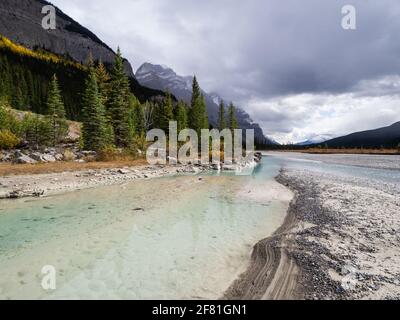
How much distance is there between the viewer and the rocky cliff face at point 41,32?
14300 cm

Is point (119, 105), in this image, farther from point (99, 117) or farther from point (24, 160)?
point (24, 160)

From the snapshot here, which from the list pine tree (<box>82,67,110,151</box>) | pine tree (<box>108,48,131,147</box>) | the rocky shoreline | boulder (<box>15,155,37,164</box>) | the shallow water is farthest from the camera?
pine tree (<box>108,48,131,147</box>)

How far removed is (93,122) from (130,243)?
30856 mm

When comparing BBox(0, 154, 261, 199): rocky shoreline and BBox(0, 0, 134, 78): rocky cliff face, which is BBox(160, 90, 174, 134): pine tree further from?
BBox(0, 0, 134, 78): rocky cliff face

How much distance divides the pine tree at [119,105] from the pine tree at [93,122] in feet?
12.7

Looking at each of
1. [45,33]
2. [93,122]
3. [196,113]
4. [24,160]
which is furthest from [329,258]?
[45,33]

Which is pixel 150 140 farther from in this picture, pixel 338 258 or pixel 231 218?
pixel 338 258

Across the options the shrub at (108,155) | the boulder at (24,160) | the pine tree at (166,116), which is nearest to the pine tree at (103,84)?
the shrub at (108,155)

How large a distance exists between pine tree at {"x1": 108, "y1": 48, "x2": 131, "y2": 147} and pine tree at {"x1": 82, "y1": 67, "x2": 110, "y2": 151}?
3.87m

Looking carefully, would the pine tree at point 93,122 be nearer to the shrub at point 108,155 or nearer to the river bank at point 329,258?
the shrub at point 108,155

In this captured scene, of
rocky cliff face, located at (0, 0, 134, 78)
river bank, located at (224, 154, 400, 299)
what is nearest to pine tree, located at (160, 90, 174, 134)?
river bank, located at (224, 154, 400, 299)

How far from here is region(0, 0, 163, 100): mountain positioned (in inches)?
5635

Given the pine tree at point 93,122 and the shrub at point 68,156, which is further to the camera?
the pine tree at point 93,122
